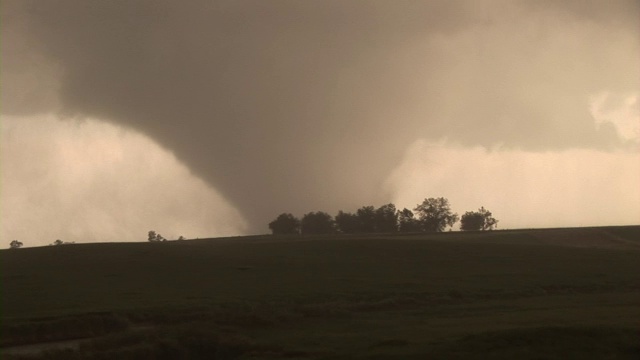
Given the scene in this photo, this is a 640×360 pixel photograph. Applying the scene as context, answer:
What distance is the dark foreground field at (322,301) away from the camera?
1302 inches

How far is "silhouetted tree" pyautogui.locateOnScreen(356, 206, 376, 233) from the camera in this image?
561ft

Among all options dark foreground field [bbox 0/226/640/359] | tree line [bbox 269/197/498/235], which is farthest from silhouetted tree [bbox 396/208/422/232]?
dark foreground field [bbox 0/226/640/359]

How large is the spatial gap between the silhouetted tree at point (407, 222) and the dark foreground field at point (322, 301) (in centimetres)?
8800

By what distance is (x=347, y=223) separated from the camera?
173m

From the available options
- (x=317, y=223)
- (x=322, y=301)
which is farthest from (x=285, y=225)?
(x=322, y=301)

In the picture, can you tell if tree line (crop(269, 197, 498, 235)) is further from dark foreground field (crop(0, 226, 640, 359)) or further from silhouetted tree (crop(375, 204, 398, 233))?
dark foreground field (crop(0, 226, 640, 359))

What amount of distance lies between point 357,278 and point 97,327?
73.0 feet

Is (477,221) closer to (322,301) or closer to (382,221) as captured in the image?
(382,221)

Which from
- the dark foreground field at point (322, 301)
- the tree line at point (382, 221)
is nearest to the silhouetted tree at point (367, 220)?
the tree line at point (382, 221)

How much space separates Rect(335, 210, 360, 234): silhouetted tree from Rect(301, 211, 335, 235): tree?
1944 millimetres

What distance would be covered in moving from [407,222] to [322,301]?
5027 inches

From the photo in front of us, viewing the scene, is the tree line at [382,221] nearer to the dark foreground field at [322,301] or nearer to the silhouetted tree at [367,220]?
the silhouetted tree at [367,220]

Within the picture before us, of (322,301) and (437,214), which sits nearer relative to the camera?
(322,301)

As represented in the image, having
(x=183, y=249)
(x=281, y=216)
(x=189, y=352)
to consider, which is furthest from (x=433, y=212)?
(x=189, y=352)
